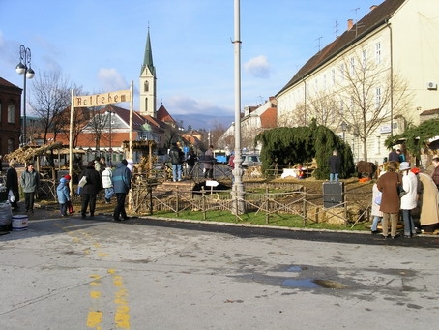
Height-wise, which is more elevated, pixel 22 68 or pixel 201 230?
pixel 22 68

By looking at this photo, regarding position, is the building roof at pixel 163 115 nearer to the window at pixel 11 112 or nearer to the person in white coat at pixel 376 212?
the window at pixel 11 112

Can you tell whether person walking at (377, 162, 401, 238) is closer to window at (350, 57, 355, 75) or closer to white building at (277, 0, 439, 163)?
white building at (277, 0, 439, 163)

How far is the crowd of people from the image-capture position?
10.6 m

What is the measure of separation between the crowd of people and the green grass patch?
3.84ft

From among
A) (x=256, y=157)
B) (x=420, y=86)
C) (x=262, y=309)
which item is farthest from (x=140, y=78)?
(x=262, y=309)

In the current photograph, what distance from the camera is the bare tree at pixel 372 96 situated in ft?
112

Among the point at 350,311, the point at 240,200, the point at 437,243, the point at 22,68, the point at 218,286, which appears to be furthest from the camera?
the point at 22,68

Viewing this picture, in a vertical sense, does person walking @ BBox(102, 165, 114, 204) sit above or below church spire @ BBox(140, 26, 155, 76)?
below

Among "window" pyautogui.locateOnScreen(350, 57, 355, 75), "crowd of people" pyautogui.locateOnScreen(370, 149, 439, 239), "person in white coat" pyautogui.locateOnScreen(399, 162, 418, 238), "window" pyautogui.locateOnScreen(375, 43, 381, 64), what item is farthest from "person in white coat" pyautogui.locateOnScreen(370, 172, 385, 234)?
"window" pyautogui.locateOnScreen(375, 43, 381, 64)

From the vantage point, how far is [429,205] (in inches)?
431

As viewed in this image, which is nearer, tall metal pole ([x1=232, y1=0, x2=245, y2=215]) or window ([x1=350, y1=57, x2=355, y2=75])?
tall metal pole ([x1=232, y1=0, x2=245, y2=215])

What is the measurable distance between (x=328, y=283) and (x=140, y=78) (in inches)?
5033

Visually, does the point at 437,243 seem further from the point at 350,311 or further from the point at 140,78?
the point at 140,78

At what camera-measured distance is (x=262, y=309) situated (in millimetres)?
5586
